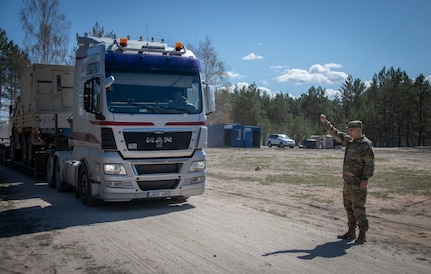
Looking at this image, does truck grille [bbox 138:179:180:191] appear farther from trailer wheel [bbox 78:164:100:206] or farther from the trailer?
the trailer

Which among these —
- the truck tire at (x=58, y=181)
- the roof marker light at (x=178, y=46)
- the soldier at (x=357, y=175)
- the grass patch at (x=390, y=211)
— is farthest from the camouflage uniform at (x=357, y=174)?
the truck tire at (x=58, y=181)

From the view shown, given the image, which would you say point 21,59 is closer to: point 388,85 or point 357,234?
point 357,234

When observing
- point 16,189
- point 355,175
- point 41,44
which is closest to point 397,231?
point 355,175

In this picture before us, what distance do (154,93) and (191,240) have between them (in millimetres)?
3804

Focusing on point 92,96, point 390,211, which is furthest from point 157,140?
point 390,211

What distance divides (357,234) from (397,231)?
95 cm

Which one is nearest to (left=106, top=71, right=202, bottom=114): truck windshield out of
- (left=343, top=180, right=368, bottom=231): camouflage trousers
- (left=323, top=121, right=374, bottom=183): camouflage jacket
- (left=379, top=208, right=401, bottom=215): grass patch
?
(left=323, top=121, right=374, bottom=183): camouflage jacket

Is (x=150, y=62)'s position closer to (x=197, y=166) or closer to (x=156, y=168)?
(x=156, y=168)

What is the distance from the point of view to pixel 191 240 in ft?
22.9

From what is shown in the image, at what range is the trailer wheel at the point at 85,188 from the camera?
9.80 m

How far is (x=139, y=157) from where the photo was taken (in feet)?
30.4

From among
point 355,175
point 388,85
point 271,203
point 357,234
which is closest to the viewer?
point 355,175

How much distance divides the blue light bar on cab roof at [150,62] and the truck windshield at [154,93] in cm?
11

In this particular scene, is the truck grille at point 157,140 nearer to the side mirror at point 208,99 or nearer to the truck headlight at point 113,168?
the truck headlight at point 113,168
